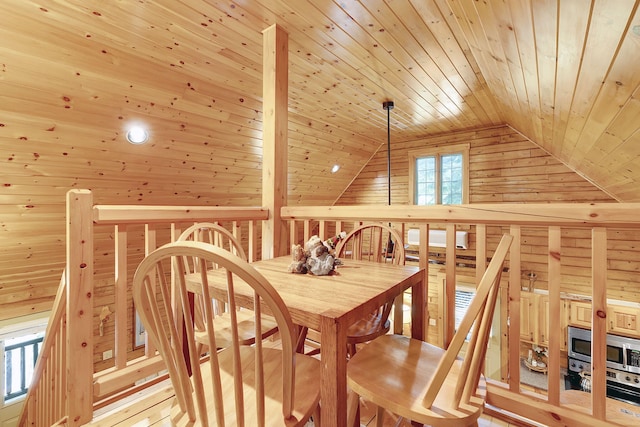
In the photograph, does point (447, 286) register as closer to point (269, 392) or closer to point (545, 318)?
point (269, 392)

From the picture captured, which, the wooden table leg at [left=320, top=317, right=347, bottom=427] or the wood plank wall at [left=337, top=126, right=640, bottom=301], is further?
the wood plank wall at [left=337, top=126, right=640, bottom=301]

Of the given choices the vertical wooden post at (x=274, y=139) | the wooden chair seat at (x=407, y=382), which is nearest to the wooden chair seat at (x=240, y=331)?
the wooden chair seat at (x=407, y=382)

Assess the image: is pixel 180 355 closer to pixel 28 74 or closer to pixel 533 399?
pixel 533 399

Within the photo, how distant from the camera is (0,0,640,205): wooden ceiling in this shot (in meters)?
1.67

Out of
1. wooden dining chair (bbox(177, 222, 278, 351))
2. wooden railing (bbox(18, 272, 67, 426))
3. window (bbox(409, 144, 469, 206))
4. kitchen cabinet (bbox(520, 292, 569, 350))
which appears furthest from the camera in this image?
window (bbox(409, 144, 469, 206))

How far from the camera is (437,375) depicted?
82 centimetres

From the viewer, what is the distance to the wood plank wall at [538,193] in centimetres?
418

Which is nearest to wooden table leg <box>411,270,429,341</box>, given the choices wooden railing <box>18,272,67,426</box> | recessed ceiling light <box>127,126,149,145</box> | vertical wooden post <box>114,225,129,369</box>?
vertical wooden post <box>114,225,129,369</box>

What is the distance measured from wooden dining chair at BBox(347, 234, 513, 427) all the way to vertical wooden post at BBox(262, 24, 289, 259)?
1.34 m

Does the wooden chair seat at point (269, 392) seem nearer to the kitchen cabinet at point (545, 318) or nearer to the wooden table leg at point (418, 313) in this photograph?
the wooden table leg at point (418, 313)

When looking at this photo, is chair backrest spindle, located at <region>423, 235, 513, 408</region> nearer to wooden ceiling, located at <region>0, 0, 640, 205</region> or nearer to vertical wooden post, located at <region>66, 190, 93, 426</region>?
wooden ceiling, located at <region>0, 0, 640, 205</region>

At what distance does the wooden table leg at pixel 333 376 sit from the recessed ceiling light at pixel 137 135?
304 centimetres

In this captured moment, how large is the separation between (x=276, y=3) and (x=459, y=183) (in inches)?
173

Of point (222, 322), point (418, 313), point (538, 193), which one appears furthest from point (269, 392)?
point (538, 193)
